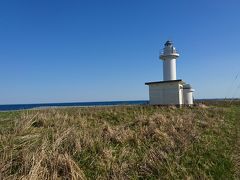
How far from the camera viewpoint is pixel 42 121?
927 centimetres

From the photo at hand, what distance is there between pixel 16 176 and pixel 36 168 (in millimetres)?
339

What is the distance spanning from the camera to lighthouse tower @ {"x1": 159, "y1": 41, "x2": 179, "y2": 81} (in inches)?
1169

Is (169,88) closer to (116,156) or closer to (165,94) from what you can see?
(165,94)

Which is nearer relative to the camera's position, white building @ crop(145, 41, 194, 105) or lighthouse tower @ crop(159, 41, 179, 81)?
white building @ crop(145, 41, 194, 105)

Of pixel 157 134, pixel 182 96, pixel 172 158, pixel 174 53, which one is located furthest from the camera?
pixel 174 53

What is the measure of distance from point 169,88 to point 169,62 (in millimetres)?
4554

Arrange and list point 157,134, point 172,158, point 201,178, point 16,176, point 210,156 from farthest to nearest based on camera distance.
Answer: point 157,134, point 210,156, point 172,158, point 201,178, point 16,176

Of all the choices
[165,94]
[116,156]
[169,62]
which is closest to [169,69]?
[169,62]

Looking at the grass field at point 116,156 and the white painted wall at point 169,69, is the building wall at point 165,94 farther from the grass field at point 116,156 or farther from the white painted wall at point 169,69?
the grass field at point 116,156

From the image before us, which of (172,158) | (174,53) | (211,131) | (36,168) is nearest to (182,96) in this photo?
(174,53)

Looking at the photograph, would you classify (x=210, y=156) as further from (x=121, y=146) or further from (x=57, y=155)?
(x=57, y=155)

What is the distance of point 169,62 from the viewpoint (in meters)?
30.0

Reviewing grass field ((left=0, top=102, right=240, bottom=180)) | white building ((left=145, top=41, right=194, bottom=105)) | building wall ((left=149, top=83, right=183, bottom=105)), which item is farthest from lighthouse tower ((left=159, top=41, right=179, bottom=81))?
grass field ((left=0, top=102, right=240, bottom=180))

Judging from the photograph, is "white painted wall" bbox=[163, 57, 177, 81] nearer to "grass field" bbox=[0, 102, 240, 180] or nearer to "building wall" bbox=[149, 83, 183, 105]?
"building wall" bbox=[149, 83, 183, 105]
